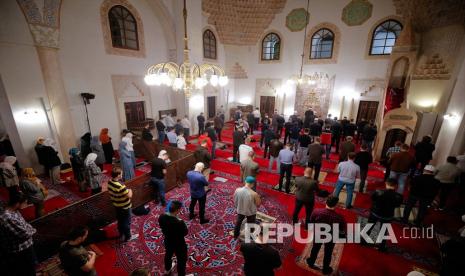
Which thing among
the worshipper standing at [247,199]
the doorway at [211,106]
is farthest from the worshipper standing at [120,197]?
the doorway at [211,106]

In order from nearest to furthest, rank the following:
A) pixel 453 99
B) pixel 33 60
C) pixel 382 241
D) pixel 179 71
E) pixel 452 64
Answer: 1. pixel 382 241
2. pixel 179 71
3. pixel 33 60
4. pixel 453 99
5. pixel 452 64

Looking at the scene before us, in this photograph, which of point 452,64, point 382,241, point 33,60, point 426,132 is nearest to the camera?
point 382,241

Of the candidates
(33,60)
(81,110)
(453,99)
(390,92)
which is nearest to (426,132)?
(390,92)

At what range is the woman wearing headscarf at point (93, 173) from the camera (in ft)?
15.2

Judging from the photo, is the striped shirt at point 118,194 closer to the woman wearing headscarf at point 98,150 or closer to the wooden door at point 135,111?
the woman wearing headscarf at point 98,150

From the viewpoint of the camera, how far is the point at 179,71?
444cm

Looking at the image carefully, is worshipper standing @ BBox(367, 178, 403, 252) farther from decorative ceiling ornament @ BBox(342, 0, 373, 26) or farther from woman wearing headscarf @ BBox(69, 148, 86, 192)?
decorative ceiling ornament @ BBox(342, 0, 373, 26)

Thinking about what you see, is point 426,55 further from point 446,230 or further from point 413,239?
point 413,239

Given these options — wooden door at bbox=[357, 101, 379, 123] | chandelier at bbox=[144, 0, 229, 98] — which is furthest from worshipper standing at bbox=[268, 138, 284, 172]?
wooden door at bbox=[357, 101, 379, 123]

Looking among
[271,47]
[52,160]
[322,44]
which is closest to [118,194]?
[52,160]

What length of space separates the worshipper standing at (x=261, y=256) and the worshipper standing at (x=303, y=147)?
4765 mm

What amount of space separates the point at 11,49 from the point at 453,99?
12.2 meters

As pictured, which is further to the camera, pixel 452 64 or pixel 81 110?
pixel 452 64

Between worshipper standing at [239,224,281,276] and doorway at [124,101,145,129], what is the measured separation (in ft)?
26.5
